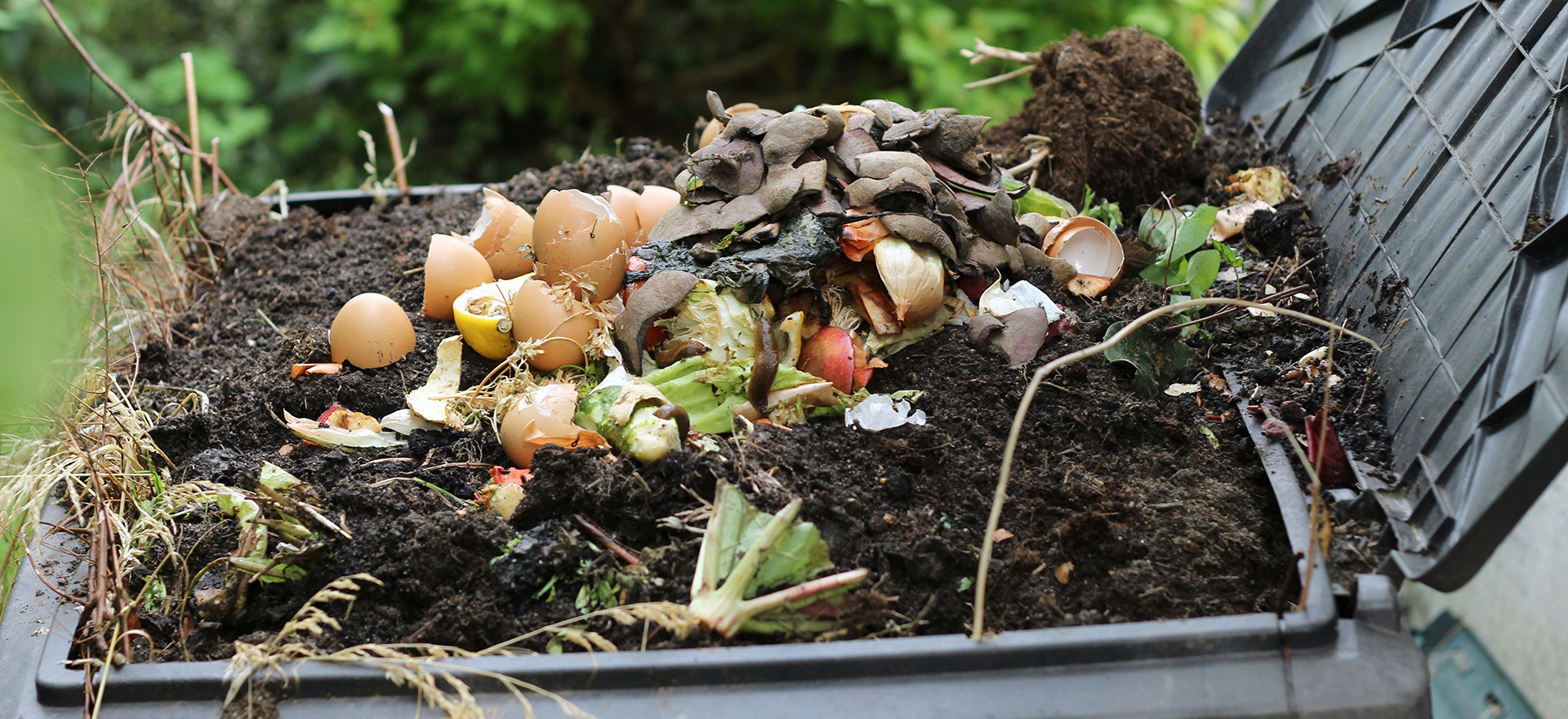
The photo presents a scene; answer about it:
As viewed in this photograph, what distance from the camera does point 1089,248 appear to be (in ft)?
4.90

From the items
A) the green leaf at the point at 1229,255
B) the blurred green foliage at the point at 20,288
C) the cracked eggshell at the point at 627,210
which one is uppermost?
the blurred green foliage at the point at 20,288

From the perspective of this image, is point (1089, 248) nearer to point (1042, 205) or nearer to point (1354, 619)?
point (1042, 205)

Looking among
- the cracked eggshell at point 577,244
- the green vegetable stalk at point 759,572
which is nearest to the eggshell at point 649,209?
the cracked eggshell at point 577,244

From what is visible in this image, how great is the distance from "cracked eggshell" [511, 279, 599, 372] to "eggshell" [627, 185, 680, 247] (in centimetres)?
20

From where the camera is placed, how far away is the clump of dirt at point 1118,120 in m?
1.69

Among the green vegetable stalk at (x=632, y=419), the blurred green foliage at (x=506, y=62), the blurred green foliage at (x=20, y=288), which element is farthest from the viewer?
the blurred green foliage at (x=506, y=62)

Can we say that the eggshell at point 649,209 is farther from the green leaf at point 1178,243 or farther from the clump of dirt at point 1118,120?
the green leaf at point 1178,243

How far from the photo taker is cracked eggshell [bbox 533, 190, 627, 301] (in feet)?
4.20

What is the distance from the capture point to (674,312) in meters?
1.23

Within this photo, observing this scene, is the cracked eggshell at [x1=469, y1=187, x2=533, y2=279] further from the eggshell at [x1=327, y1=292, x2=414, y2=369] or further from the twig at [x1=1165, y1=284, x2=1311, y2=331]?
the twig at [x1=1165, y1=284, x2=1311, y2=331]

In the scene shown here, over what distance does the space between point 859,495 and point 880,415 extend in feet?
0.50

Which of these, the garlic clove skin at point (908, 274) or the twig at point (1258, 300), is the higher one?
the twig at point (1258, 300)

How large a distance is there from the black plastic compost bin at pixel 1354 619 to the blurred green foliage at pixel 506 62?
1699 millimetres

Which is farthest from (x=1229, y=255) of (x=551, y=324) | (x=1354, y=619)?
(x=551, y=324)
